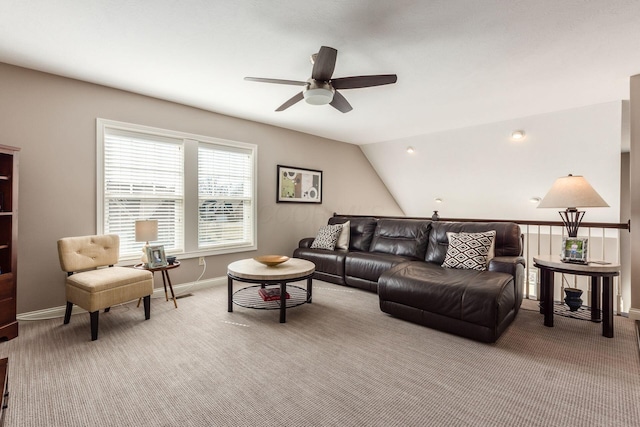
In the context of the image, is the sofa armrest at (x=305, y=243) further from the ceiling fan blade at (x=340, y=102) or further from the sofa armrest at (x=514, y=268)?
the sofa armrest at (x=514, y=268)

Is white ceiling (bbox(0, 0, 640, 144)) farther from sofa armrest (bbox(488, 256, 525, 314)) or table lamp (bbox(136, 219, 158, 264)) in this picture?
sofa armrest (bbox(488, 256, 525, 314))

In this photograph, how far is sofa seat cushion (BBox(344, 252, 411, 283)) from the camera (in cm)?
386

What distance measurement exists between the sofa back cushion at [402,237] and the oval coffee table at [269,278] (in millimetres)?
1402

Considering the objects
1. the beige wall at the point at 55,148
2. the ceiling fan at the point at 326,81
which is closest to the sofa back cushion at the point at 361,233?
the beige wall at the point at 55,148

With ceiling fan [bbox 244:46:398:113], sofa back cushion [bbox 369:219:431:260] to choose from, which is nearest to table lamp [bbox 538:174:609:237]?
sofa back cushion [bbox 369:219:431:260]

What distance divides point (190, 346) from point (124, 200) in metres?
2.08

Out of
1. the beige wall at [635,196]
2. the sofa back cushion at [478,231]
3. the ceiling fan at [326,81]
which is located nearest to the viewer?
the ceiling fan at [326,81]

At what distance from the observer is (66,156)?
3.16 metres

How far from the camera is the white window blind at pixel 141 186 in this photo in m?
3.48

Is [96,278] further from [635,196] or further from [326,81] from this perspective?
[635,196]

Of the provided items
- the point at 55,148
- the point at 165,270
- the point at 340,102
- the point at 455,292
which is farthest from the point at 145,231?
the point at 455,292

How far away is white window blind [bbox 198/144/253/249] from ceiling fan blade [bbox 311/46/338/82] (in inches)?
95.7

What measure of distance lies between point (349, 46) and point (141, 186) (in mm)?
2888

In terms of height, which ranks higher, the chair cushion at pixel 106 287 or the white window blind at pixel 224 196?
the white window blind at pixel 224 196
